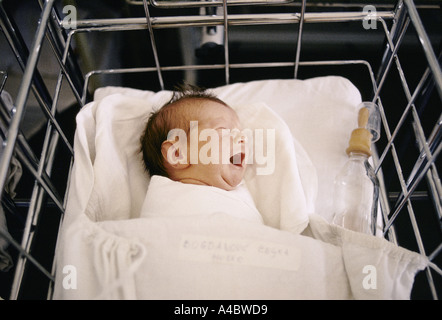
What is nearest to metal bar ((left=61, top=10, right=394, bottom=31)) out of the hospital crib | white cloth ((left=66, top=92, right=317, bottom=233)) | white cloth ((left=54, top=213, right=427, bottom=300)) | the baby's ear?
the hospital crib

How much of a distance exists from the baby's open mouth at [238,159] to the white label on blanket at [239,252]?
21 cm

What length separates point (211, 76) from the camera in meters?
1.29

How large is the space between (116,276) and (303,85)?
0.61 metres

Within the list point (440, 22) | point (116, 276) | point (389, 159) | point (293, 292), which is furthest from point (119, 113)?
point (440, 22)

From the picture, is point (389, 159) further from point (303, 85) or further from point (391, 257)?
point (391, 257)

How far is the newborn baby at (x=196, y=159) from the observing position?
62 centimetres

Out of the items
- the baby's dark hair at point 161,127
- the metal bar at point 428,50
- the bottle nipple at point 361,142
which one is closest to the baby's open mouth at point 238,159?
the baby's dark hair at point 161,127

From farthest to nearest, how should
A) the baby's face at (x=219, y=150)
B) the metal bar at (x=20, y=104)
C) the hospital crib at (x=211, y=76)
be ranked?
1. the baby's face at (x=219, y=150)
2. the hospital crib at (x=211, y=76)
3. the metal bar at (x=20, y=104)

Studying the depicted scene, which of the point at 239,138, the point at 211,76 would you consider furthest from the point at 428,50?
the point at 211,76

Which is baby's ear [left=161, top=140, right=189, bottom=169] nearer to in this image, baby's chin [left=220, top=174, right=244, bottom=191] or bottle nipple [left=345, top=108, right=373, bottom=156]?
baby's chin [left=220, top=174, right=244, bottom=191]

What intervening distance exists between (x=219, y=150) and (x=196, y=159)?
0.04m

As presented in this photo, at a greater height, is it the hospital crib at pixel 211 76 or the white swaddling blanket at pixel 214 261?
the hospital crib at pixel 211 76

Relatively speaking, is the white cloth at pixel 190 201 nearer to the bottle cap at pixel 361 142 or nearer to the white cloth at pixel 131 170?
the white cloth at pixel 131 170
